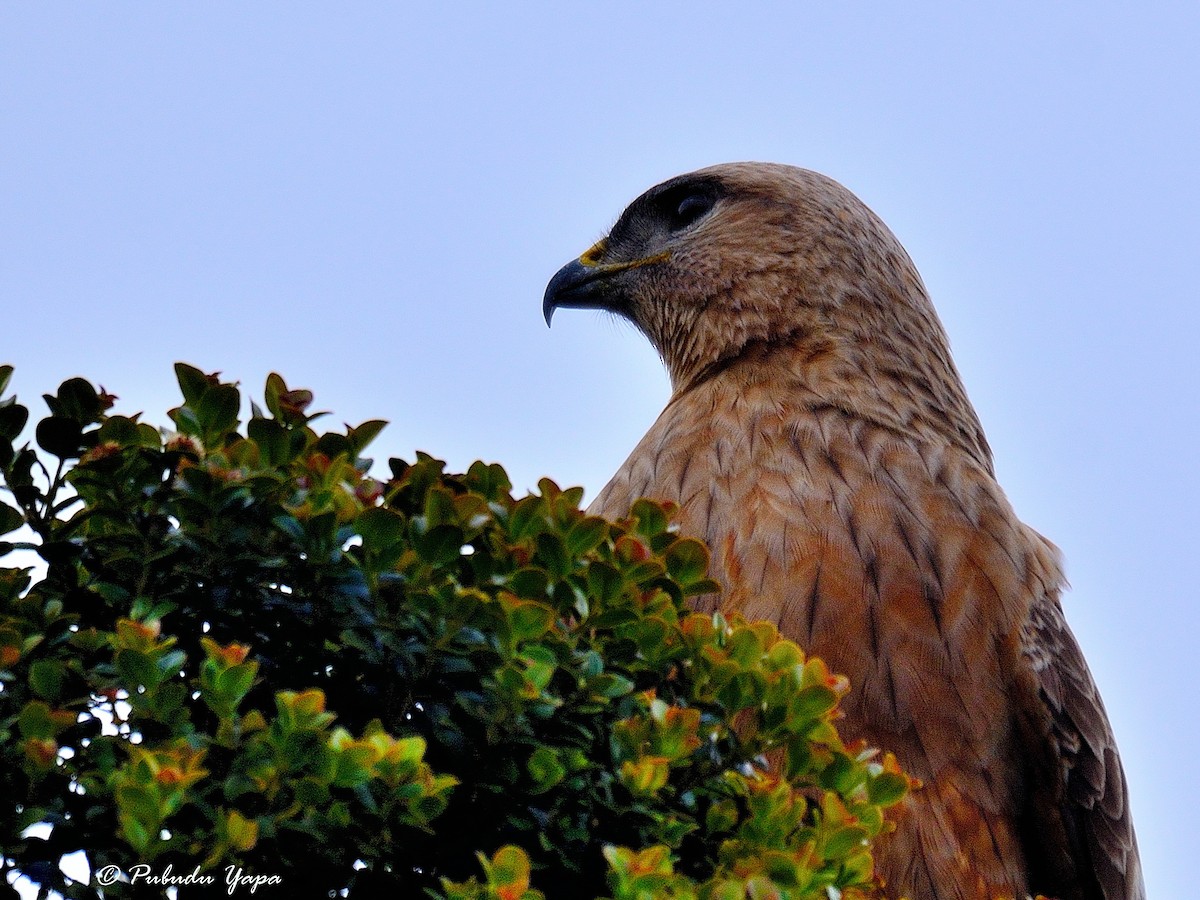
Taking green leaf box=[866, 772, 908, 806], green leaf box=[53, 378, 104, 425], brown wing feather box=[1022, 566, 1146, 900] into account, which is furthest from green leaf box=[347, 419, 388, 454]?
brown wing feather box=[1022, 566, 1146, 900]

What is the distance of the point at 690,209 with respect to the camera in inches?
216

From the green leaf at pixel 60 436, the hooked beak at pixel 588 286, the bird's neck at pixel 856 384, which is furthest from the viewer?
the hooked beak at pixel 588 286

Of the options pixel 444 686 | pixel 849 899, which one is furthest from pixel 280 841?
pixel 849 899

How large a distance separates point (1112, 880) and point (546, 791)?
2.55 meters

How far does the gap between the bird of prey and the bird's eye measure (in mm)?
637

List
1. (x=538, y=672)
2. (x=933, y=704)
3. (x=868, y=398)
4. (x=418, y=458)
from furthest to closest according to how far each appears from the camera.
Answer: (x=868, y=398) → (x=933, y=704) → (x=418, y=458) → (x=538, y=672)

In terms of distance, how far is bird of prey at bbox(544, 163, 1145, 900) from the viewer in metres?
3.51

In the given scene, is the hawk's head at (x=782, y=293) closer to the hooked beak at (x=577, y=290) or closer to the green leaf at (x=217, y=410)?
the hooked beak at (x=577, y=290)

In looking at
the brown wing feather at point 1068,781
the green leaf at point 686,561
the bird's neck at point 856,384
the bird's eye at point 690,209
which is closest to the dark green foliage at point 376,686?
the green leaf at point 686,561

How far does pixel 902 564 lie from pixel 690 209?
2223 millimetres

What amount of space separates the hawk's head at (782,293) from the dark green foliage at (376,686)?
7.74 ft

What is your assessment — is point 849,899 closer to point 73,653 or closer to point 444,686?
point 444,686

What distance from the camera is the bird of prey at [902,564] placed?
351cm

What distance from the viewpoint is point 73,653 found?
71.7 inches
